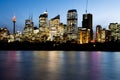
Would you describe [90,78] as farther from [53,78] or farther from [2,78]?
[2,78]

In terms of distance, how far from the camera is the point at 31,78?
38969mm

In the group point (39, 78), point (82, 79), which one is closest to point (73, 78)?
point (82, 79)

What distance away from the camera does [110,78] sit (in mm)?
41031

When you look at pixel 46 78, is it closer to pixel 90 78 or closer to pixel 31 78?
pixel 31 78

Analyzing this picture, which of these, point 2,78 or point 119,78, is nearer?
point 2,78

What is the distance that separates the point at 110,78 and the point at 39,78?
325 inches

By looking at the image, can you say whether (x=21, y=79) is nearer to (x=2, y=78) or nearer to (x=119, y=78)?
(x=2, y=78)

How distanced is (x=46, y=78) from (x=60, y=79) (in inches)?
60.8

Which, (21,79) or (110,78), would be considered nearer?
(21,79)

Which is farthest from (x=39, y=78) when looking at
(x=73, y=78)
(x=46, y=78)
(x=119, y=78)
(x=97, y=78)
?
(x=119, y=78)

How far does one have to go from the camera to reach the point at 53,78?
39469mm

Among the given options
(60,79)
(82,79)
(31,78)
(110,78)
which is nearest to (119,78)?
(110,78)

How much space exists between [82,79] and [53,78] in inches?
126

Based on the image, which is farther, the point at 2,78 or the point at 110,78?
the point at 110,78
